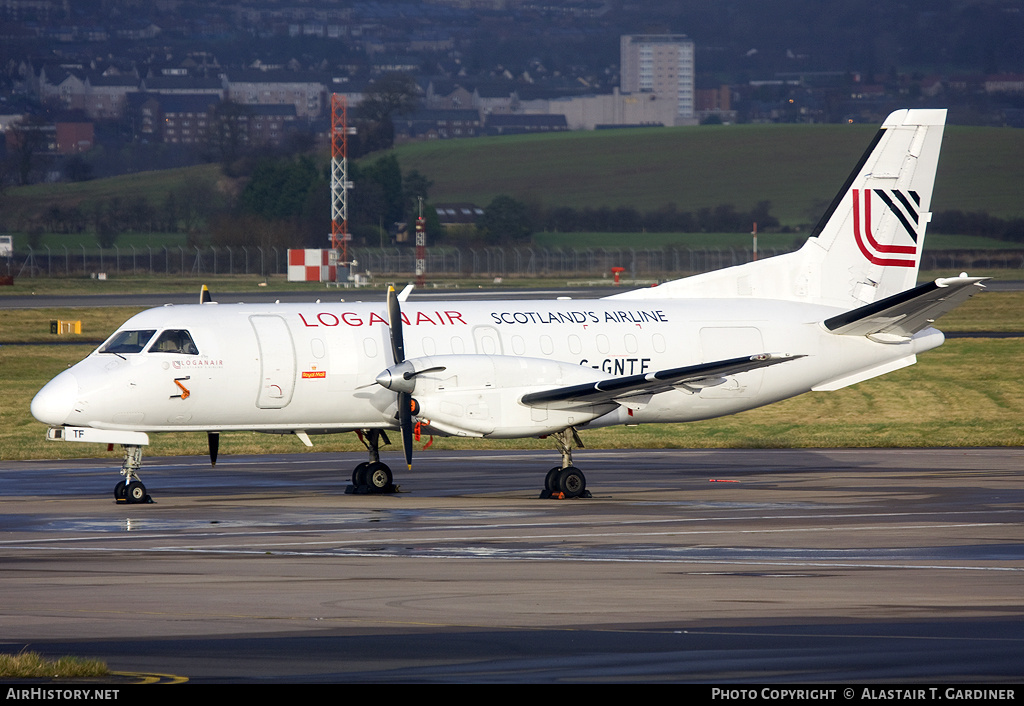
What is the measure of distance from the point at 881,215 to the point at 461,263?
209 ft

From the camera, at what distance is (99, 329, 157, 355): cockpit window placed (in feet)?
70.0

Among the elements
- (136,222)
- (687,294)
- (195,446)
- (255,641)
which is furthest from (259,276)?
(255,641)

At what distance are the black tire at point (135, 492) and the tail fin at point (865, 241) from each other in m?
9.65

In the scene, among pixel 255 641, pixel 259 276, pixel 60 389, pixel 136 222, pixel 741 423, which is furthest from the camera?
pixel 136 222

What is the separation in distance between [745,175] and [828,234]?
128071 millimetres

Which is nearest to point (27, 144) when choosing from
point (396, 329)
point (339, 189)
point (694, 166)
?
point (339, 189)

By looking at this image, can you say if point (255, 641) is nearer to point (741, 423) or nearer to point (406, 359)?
point (406, 359)

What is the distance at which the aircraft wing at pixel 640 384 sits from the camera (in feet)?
67.7

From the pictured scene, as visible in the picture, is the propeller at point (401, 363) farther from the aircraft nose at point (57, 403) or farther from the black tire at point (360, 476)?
the aircraft nose at point (57, 403)

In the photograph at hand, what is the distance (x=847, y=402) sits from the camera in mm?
36125

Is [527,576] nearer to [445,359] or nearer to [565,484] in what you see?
[565,484]

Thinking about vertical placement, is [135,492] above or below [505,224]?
below

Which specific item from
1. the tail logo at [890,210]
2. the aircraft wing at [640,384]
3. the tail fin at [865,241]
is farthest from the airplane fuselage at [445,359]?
the tail logo at [890,210]

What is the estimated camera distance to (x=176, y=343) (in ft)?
70.4
